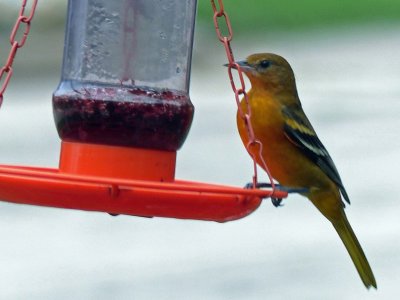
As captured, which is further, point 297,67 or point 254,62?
point 297,67

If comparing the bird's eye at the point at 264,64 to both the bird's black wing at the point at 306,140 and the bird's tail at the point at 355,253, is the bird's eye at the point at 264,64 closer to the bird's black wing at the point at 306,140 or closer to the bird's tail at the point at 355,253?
the bird's black wing at the point at 306,140

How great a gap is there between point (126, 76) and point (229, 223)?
540 centimetres

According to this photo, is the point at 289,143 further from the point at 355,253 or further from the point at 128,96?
the point at 128,96

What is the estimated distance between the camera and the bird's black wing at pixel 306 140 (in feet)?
16.2

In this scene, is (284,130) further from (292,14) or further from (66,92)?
(292,14)

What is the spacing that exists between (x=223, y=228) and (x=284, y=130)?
4272 millimetres

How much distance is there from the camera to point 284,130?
4934mm

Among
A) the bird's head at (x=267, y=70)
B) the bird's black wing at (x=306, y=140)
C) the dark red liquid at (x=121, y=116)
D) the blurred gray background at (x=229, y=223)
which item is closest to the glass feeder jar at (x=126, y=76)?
the dark red liquid at (x=121, y=116)

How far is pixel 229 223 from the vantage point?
930cm

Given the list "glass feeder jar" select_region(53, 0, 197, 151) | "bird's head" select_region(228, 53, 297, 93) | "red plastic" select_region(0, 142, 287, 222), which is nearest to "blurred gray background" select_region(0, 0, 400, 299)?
"bird's head" select_region(228, 53, 297, 93)

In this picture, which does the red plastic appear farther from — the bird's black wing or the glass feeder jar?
the bird's black wing

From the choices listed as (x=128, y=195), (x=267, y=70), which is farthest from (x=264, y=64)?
(x=128, y=195)

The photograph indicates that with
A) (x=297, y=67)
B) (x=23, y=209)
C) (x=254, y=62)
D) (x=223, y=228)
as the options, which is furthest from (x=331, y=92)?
(x=254, y=62)

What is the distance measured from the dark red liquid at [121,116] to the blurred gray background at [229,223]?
411 centimetres
